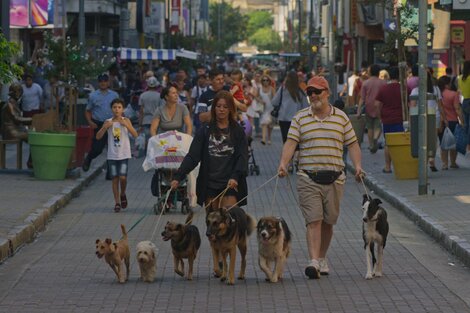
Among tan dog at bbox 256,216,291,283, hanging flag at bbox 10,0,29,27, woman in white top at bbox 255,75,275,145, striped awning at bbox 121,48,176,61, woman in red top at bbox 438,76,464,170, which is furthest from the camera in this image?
striped awning at bbox 121,48,176,61

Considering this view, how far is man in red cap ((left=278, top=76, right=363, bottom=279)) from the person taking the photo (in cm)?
1214

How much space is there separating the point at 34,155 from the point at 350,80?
825 inches

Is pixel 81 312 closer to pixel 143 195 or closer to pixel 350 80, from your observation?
pixel 143 195

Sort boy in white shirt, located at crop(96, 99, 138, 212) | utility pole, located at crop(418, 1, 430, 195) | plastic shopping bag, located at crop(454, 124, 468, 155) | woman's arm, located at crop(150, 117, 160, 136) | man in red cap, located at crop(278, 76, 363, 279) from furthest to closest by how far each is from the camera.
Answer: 1. plastic shopping bag, located at crop(454, 124, 468, 155)
2. utility pole, located at crop(418, 1, 430, 195)
3. boy in white shirt, located at crop(96, 99, 138, 212)
4. woman's arm, located at crop(150, 117, 160, 136)
5. man in red cap, located at crop(278, 76, 363, 279)

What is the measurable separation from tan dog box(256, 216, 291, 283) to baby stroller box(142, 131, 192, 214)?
6316 millimetres

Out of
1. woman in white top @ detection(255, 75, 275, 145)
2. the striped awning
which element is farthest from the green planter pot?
the striped awning

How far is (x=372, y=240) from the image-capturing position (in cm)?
1219

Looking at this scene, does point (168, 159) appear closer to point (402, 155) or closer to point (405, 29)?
point (402, 155)

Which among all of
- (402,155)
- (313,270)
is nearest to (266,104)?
(402,155)

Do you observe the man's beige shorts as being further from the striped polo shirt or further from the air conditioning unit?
the air conditioning unit

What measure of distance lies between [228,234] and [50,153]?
37.1 feet

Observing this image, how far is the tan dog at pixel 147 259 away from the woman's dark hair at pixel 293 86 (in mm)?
13335

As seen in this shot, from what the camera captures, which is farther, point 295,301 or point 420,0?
point 420,0

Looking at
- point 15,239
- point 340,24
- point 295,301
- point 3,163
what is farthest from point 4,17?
point 340,24
